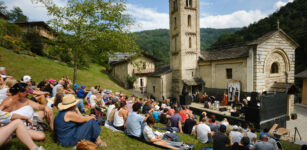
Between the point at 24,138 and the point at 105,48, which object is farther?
the point at 105,48

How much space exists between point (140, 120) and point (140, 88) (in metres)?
24.5

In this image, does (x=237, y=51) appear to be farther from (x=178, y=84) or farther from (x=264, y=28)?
(x=264, y=28)

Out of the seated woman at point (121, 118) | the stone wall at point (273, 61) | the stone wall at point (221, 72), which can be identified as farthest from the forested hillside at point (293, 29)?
the seated woman at point (121, 118)

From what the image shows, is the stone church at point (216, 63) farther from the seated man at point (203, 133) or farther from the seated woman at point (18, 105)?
the seated woman at point (18, 105)

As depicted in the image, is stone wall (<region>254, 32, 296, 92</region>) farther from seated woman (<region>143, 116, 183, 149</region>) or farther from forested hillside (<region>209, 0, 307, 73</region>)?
forested hillside (<region>209, 0, 307, 73</region>)

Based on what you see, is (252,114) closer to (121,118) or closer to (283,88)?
(283,88)

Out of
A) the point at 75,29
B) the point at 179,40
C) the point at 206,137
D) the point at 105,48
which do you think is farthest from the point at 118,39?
the point at 179,40

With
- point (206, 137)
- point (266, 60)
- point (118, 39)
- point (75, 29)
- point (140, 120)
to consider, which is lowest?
point (206, 137)

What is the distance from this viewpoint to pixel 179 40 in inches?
845

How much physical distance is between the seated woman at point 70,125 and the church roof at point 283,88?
60.9 feet

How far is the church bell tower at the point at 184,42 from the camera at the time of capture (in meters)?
21.1

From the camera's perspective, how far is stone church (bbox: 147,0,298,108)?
1522 cm

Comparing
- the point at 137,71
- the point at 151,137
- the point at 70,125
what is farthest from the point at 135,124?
the point at 137,71

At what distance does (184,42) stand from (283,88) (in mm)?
12557
